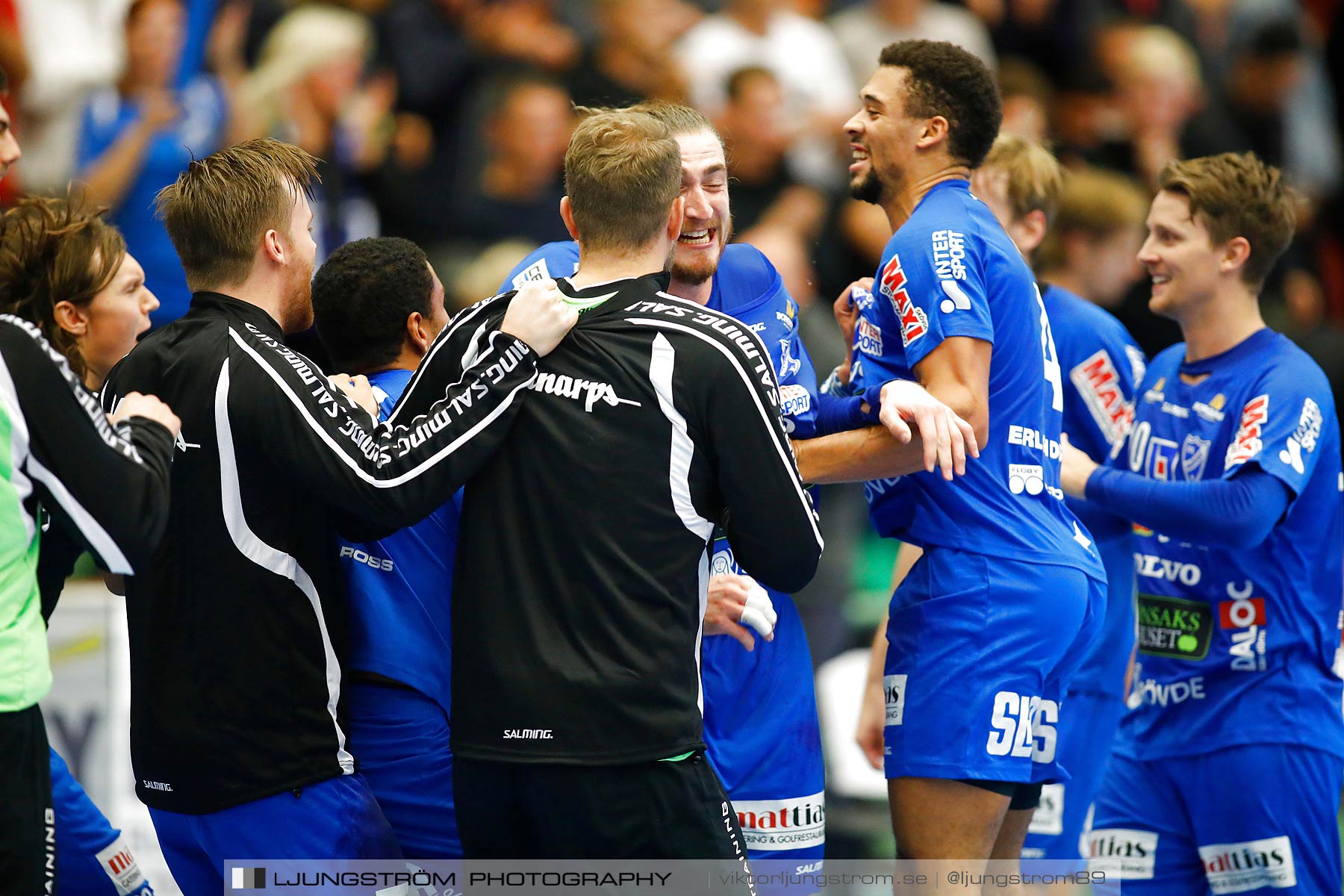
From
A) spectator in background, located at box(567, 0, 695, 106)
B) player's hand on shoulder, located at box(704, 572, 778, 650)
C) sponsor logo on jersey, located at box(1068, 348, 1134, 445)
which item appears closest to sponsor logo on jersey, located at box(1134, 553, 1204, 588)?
sponsor logo on jersey, located at box(1068, 348, 1134, 445)

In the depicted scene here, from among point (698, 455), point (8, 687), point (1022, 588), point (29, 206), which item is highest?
point (29, 206)

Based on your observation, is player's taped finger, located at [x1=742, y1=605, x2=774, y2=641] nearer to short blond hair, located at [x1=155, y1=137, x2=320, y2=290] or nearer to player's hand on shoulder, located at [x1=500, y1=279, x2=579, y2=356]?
player's hand on shoulder, located at [x1=500, y1=279, x2=579, y2=356]

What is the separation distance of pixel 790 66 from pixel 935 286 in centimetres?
632

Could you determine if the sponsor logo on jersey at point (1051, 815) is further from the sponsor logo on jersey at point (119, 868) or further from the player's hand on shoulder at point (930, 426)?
the sponsor logo on jersey at point (119, 868)

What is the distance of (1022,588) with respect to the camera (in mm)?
4316

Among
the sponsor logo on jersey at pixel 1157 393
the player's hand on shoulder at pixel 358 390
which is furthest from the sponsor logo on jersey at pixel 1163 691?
the player's hand on shoulder at pixel 358 390

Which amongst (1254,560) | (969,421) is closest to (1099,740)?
(1254,560)

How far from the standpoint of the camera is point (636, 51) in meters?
9.75

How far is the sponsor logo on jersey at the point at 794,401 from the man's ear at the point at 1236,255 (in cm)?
184

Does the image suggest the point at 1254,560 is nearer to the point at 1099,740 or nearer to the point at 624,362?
the point at 1099,740

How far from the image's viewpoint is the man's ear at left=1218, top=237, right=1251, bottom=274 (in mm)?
5371

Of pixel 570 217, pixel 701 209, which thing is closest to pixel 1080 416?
pixel 701 209

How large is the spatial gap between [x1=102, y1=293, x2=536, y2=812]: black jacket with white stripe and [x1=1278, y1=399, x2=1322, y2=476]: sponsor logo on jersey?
2.85 m

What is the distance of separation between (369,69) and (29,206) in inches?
216
